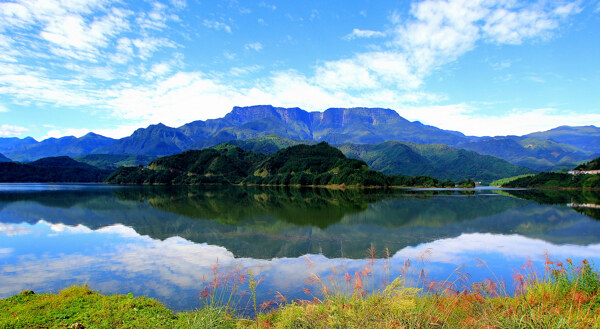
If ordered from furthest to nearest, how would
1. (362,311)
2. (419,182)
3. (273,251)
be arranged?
(419,182)
(273,251)
(362,311)

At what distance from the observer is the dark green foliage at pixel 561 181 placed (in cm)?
10886

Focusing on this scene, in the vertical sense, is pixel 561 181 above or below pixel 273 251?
below

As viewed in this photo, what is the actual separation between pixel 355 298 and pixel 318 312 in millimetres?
1179

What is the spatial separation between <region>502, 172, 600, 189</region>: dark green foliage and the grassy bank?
133760mm

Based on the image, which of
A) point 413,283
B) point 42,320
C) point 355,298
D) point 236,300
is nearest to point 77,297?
point 42,320

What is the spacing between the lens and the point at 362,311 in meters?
7.62

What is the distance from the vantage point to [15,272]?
14195mm

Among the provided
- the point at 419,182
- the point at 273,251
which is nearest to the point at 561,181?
the point at 419,182

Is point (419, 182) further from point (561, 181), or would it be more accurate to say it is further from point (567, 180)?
point (567, 180)

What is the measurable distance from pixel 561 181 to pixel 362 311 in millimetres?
155322

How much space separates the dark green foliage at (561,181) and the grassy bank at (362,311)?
439ft

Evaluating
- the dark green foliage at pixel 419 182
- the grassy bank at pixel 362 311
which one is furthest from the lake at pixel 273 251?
the dark green foliage at pixel 419 182

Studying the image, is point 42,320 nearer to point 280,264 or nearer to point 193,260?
point 193,260

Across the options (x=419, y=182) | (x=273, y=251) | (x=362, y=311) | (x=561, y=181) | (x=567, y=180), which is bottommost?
(x=419, y=182)
